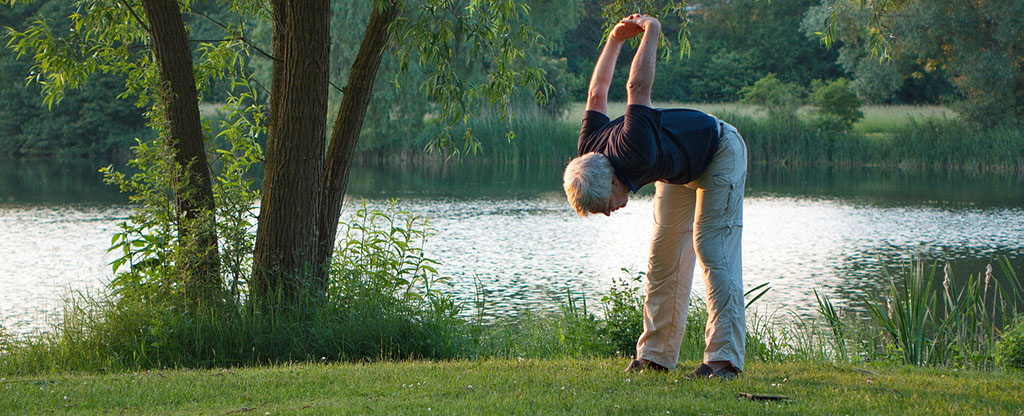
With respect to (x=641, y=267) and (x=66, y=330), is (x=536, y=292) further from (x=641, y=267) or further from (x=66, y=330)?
(x=66, y=330)

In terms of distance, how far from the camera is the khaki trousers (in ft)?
13.8

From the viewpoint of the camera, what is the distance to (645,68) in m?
4.03

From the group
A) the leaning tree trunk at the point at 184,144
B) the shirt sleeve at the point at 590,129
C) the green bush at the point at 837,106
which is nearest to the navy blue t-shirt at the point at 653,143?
the shirt sleeve at the point at 590,129

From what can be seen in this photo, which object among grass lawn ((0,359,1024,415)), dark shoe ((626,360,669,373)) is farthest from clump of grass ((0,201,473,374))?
dark shoe ((626,360,669,373))

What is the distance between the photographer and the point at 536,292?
10.9 meters

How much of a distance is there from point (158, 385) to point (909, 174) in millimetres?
27140

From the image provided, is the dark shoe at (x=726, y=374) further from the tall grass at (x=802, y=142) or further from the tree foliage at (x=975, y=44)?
the tree foliage at (x=975, y=44)

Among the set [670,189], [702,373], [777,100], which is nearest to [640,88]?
[670,189]

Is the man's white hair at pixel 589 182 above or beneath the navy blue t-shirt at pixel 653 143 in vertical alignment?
beneath

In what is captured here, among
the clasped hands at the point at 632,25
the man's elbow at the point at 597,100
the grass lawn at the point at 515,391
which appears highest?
the clasped hands at the point at 632,25

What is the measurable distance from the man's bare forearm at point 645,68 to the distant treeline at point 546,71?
25.4 ft

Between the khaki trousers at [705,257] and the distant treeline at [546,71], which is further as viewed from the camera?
the distant treeline at [546,71]

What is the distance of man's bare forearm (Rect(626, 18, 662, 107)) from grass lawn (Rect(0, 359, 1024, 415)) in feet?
4.06

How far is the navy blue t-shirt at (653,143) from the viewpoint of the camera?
3.86 m
